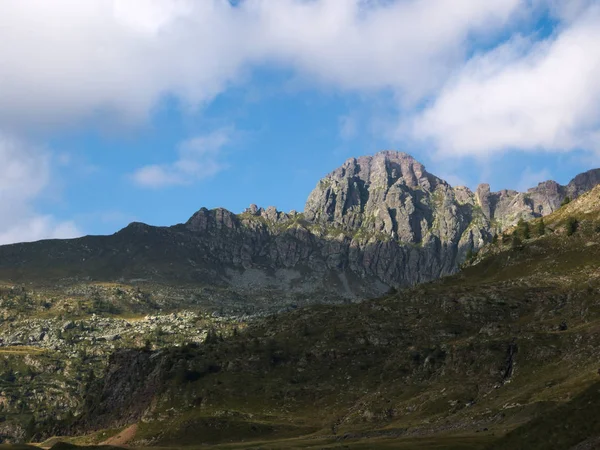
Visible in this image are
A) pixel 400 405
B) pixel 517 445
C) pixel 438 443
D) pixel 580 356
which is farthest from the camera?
pixel 400 405

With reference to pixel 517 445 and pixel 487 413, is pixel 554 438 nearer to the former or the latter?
pixel 517 445

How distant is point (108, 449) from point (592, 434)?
110947mm

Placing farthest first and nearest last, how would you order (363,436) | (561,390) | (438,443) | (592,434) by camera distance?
(363,436), (561,390), (438,443), (592,434)

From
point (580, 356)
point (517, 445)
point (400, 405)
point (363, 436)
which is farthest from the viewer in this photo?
point (400, 405)

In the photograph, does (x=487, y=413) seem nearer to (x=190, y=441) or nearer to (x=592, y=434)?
(x=592, y=434)

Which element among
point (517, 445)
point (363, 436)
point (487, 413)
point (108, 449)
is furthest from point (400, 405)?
point (517, 445)

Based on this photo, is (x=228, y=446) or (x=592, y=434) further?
(x=228, y=446)

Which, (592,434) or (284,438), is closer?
(592,434)

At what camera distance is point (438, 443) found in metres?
130

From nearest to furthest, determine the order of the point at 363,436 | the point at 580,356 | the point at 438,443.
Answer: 1. the point at 438,443
2. the point at 363,436
3. the point at 580,356

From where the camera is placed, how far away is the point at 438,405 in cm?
18388

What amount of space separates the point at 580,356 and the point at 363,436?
6437cm

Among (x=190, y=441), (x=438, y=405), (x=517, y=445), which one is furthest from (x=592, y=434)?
(x=190, y=441)

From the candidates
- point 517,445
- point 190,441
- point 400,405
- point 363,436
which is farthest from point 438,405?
point 517,445
